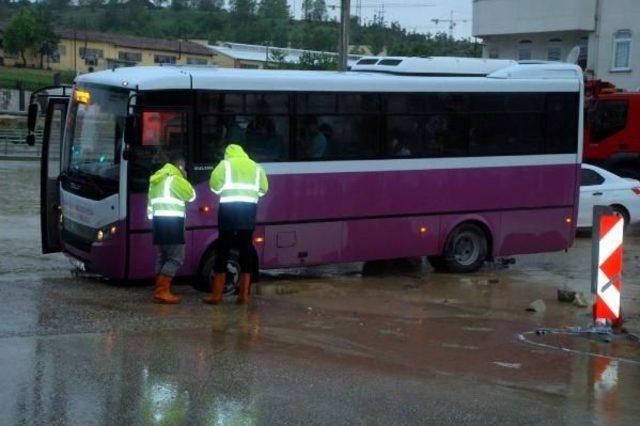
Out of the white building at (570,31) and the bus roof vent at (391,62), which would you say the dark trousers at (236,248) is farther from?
the white building at (570,31)

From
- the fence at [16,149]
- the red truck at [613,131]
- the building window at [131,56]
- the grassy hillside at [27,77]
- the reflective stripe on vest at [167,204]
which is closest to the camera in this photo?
the reflective stripe on vest at [167,204]

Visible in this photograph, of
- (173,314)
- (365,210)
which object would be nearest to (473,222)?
(365,210)

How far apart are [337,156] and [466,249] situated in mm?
3006

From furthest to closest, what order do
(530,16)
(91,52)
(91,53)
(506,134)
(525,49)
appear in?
(91,52), (91,53), (525,49), (530,16), (506,134)

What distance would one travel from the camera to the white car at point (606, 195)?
61.5 feet

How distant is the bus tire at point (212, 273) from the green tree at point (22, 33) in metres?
71.7

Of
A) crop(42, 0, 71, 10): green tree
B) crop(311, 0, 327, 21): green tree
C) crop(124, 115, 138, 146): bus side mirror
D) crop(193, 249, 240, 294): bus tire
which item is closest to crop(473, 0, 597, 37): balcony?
crop(193, 249, 240, 294): bus tire

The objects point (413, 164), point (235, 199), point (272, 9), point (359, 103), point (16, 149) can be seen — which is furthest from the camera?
point (272, 9)

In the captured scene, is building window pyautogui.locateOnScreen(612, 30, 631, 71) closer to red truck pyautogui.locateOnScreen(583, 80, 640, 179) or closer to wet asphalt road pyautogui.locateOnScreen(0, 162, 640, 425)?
red truck pyautogui.locateOnScreen(583, 80, 640, 179)

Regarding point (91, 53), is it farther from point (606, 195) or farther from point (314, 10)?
point (606, 195)

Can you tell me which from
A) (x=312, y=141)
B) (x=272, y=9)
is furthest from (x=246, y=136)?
(x=272, y=9)

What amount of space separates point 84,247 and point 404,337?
4419mm

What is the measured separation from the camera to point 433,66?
1373cm

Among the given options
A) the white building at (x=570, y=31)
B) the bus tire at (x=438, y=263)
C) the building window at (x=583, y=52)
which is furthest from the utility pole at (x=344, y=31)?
the building window at (x=583, y=52)
